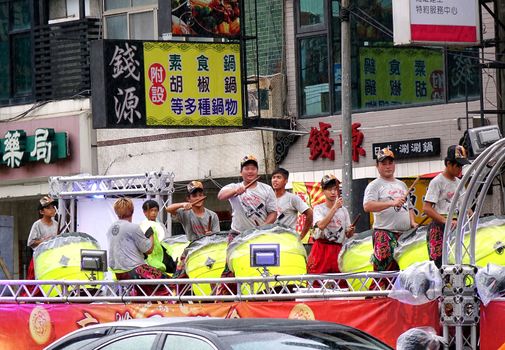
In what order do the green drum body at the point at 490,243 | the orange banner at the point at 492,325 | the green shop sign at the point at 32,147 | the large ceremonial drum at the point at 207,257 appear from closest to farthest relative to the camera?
the orange banner at the point at 492,325 < the green drum body at the point at 490,243 < the large ceremonial drum at the point at 207,257 < the green shop sign at the point at 32,147

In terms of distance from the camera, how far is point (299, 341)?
29.3 feet

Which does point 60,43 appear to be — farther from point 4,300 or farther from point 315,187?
point 4,300

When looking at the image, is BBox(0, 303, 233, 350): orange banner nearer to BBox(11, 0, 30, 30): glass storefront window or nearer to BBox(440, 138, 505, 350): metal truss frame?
BBox(440, 138, 505, 350): metal truss frame

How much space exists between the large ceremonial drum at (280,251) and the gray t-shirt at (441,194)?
137 cm

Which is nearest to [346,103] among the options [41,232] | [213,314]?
[41,232]

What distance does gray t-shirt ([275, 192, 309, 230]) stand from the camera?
575 inches

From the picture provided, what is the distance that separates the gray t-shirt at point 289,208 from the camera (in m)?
14.6

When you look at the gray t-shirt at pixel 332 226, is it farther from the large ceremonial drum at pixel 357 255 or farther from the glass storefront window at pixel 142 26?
the glass storefront window at pixel 142 26

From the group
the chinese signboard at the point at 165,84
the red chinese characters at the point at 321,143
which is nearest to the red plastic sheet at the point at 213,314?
the chinese signboard at the point at 165,84

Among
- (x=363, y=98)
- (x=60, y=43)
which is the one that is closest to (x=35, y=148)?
(x=60, y=43)

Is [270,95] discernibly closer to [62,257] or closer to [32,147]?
[32,147]

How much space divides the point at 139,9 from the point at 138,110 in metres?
5.41

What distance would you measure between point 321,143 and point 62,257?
8.67 meters

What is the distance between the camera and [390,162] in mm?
13750
